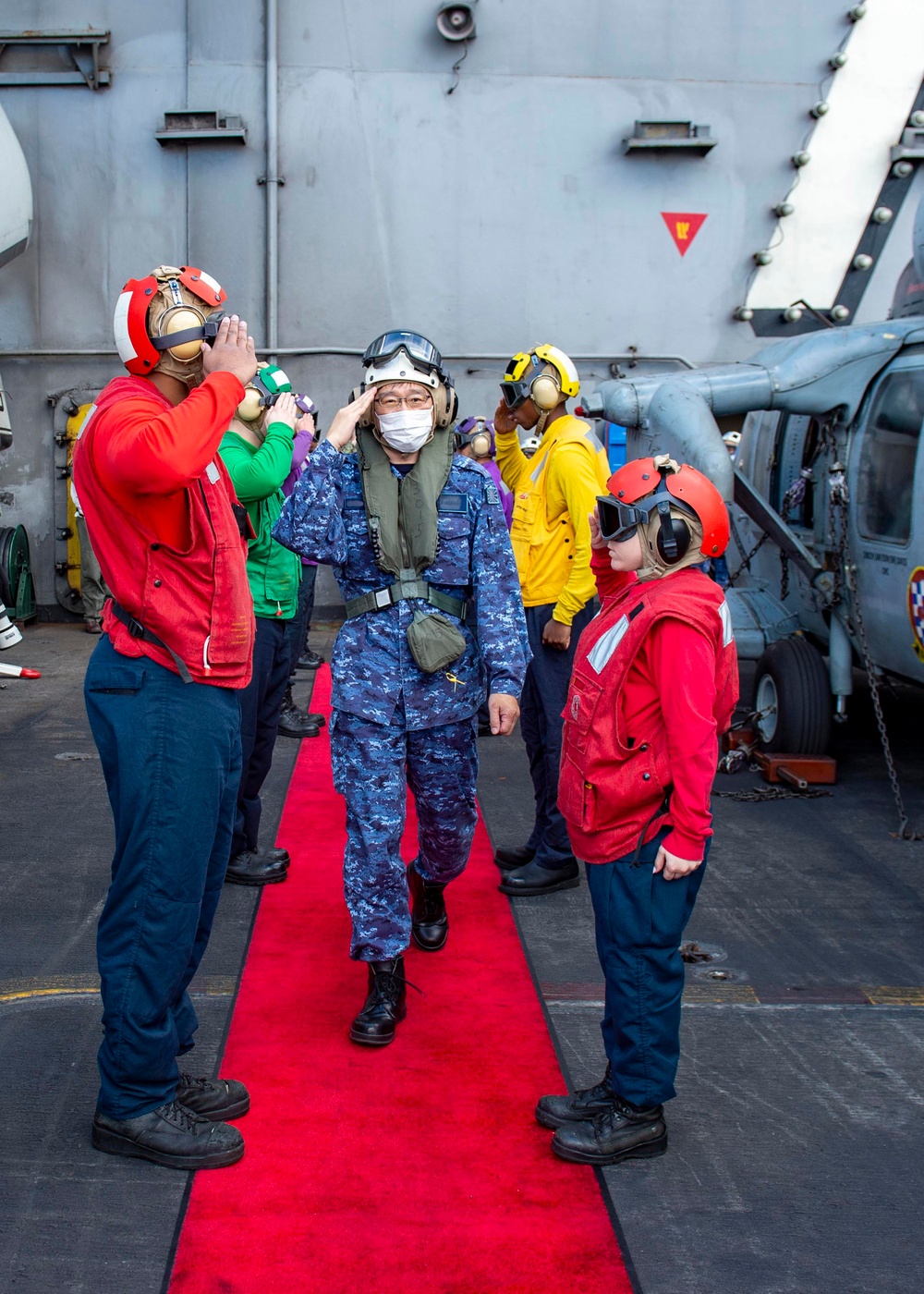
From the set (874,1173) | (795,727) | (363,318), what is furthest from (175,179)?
(874,1173)

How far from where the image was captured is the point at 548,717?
16.2 ft

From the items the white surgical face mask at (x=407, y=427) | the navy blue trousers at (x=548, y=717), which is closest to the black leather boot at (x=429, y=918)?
the navy blue trousers at (x=548, y=717)

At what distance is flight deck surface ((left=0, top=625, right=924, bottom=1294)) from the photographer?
2.64 m

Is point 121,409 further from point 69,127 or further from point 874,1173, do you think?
point 69,127

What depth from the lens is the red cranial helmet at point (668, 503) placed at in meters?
2.90

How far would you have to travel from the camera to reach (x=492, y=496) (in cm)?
378

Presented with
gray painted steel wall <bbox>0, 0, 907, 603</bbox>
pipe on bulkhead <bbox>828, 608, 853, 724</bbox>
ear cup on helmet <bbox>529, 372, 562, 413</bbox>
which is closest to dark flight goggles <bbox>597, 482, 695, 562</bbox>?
ear cup on helmet <bbox>529, 372, 562, 413</bbox>

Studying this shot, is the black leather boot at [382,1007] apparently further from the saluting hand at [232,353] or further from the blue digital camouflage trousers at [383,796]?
the saluting hand at [232,353]

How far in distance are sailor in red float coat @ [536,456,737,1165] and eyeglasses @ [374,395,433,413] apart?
822 millimetres

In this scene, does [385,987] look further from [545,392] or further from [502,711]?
[545,392]

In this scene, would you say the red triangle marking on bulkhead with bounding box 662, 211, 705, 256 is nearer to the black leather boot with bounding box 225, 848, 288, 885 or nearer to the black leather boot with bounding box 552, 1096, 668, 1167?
the black leather boot with bounding box 225, 848, 288, 885

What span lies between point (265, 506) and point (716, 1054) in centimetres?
274

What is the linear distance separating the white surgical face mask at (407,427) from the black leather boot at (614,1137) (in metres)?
1.95

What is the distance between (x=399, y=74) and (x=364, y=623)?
10442 mm
